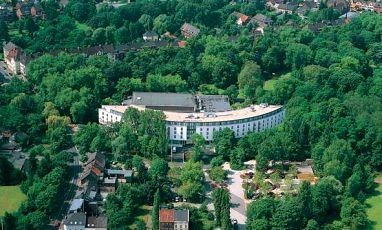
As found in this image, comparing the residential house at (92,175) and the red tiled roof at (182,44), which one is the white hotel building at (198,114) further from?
the red tiled roof at (182,44)

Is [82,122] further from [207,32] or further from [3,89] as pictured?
[207,32]

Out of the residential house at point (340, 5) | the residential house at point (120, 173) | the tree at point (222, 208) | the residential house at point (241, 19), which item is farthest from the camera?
the residential house at point (340, 5)

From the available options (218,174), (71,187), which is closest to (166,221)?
(218,174)

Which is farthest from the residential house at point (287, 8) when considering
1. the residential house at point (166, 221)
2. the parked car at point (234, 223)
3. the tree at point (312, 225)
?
the residential house at point (166, 221)

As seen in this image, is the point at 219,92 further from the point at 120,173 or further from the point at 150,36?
the point at 120,173

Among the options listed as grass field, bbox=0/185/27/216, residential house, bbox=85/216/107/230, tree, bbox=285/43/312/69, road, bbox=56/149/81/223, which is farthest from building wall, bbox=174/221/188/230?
tree, bbox=285/43/312/69

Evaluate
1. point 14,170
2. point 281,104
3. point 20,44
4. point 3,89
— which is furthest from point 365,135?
point 20,44

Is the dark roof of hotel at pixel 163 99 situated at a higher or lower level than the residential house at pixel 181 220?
higher
